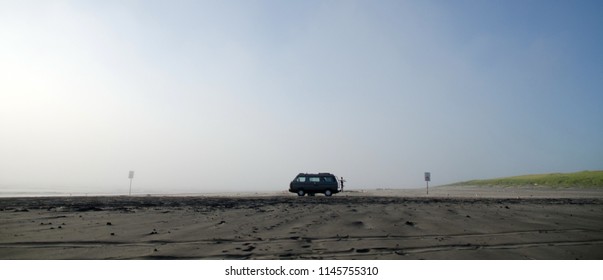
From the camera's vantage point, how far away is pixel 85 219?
8.68m

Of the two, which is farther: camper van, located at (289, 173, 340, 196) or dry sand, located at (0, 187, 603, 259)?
camper van, located at (289, 173, 340, 196)

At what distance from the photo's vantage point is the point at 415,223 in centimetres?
772

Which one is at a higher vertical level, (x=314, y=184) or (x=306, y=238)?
(x=314, y=184)

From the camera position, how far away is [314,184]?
31922mm

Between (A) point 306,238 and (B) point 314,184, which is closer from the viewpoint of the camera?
(A) point 306,238

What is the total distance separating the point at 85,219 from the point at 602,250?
437 inches

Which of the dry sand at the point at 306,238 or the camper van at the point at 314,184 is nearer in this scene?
the dry sand at the point at 306,238

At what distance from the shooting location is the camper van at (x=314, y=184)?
104ft

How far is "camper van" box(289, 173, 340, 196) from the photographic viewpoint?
104 ft
